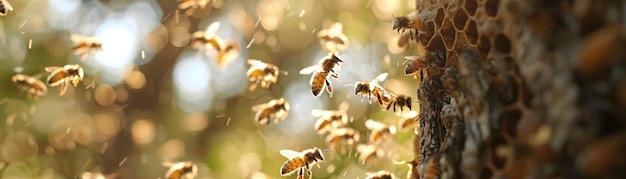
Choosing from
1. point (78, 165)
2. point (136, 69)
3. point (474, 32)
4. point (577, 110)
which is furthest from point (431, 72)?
point (78, 165)

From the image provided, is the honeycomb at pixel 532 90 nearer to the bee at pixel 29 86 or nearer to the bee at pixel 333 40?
the bee at pixel 333 40

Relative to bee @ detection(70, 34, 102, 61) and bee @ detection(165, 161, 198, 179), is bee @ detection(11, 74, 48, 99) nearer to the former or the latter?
bee @ detection(70, 34, 102, 61)

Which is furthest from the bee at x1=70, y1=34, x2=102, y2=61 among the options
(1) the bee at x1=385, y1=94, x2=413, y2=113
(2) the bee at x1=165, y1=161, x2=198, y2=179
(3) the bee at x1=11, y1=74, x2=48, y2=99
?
(1) the bee at x1=385, y1=94, x2=413, y2=113

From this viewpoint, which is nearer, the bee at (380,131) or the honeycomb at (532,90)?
the honeycomb at (532,90)

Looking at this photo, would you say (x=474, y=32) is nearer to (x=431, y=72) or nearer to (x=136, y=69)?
(x=431, y=72)

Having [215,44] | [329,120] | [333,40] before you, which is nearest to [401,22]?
[329,120]

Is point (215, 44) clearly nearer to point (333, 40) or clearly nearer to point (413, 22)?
point (333, 40)

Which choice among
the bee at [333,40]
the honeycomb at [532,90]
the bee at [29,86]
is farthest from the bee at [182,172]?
the honeycomb at [532,90]
